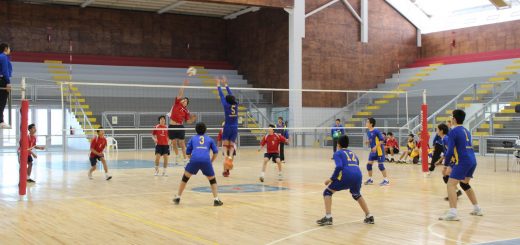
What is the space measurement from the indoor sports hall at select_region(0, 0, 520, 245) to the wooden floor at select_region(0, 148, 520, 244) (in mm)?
120

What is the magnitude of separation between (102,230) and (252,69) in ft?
95.0

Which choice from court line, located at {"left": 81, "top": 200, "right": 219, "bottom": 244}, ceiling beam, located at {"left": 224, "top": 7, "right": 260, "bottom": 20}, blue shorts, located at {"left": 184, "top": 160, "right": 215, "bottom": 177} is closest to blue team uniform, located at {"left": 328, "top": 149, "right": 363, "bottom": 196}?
court line, located at {"left": 81, "top": 200, "right": 219, "bottom": 244}

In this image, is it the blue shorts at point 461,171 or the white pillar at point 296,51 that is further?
the white pillar at point 296,51

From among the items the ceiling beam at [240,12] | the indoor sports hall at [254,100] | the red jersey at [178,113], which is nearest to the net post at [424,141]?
the indoor sports hall at [254,100]

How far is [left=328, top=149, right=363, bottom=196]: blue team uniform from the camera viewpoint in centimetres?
827

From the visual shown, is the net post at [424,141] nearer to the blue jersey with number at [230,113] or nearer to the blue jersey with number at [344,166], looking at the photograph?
the blue jersey with number at [230,113]

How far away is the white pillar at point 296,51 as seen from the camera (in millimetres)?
32562

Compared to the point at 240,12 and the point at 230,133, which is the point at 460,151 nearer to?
the point at 230,133

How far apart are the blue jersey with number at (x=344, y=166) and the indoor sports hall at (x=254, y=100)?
73.0 inches

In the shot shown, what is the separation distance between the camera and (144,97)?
32.5 meters

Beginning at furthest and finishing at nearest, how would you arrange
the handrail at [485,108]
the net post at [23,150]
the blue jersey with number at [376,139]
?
1. the handrail at [485,108]
2. the blue jersey with number at [376,139]
3. the net post at [23,150]

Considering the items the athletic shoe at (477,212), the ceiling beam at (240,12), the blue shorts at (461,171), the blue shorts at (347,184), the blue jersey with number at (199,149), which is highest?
the ceiling beam at (240,12)

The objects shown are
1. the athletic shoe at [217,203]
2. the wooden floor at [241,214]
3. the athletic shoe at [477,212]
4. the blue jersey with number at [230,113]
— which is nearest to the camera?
the wooden floor at [241,214]

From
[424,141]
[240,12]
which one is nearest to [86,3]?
[240,12]
